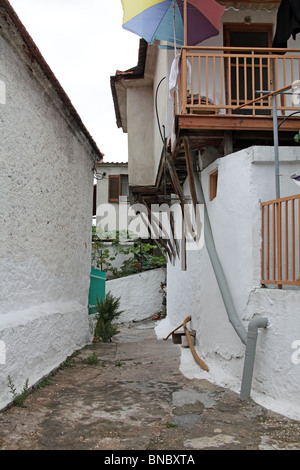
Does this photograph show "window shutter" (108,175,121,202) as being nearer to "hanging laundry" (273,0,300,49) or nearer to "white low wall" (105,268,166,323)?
"white low wall" (105,268,166,323)

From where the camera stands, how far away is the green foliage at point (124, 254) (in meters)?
15.3

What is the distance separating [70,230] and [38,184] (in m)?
1.97

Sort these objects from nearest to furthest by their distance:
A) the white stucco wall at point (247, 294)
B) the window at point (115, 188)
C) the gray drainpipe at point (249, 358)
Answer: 1. the white stucco wall at point (247, 294)
2. the gray drainpipe at point (249, 358)
3. the window at point (115, 188)

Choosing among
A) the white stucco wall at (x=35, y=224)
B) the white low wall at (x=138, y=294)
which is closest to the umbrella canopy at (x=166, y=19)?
the white stucco wall at (x=35, y=224)

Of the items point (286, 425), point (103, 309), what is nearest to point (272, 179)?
point (286, 425)

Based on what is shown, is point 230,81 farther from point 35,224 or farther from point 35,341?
point 35,341

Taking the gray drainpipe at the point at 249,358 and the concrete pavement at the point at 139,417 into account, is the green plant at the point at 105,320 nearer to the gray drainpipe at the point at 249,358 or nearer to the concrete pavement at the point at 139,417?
the concrete pavement at the point at 139,417

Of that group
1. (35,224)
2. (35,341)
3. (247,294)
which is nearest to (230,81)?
(247,294)

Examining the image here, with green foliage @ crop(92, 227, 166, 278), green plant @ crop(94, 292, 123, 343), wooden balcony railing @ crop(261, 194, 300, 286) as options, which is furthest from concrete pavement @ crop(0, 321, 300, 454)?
green foliage @ crop(92, 227, 166, 278)

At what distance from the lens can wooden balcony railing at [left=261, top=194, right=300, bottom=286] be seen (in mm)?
4844

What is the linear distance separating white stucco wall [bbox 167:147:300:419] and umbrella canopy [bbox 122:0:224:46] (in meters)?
2.36

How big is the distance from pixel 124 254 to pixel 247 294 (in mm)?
11029

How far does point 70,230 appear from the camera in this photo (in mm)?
7816

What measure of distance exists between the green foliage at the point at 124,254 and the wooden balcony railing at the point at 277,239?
10.1 meters
